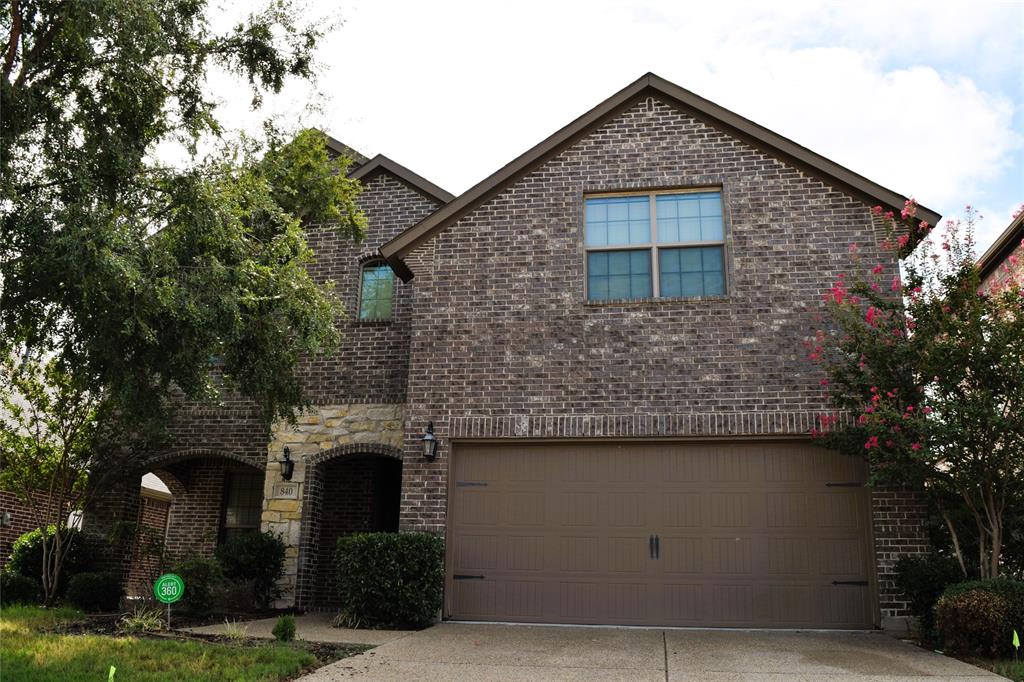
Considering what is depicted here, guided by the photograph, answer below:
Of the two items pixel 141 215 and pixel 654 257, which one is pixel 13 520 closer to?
pixel 141 215

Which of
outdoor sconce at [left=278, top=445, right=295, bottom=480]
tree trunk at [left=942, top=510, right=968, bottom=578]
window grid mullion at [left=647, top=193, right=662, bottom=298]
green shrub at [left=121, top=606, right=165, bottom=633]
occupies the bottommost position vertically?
green shrub at [left=121, top=606, right=165, bottom=633]

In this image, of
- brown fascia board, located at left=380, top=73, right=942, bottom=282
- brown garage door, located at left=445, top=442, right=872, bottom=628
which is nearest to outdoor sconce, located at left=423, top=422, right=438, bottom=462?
brown garage door, located at left=445, top=442, right=872, bottom=628

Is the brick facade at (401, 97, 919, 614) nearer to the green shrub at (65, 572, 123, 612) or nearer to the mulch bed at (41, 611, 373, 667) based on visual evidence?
the mulch bed at (41, 611, 373, 667)

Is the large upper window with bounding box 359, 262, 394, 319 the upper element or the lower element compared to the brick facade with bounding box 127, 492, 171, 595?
upper

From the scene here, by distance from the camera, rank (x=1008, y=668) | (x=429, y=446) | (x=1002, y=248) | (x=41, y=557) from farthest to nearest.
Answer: (x=1002, y=248) → (x=41, y=557) → (x=429, y=446) → (x=1008, y=668)

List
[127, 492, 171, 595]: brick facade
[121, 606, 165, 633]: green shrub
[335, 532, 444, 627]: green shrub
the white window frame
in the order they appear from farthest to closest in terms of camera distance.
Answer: the white window frame
[127, 492, 171, 595]: brick facade
[335, 532, 444, 627]: green shrub
[121, 606, 165, 633]: green shrub

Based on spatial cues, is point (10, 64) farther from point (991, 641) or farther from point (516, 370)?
point (991, 641)

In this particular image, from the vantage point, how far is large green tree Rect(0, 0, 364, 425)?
8570mm

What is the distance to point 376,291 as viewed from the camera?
14602mm

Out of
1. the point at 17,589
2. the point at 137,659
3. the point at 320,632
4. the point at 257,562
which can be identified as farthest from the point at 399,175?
the point at 137,659

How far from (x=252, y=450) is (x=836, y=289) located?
9325mm

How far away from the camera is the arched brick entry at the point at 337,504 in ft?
44.0

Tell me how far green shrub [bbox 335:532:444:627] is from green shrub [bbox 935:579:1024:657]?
5727 mm

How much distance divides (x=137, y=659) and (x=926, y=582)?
8.27 meters
